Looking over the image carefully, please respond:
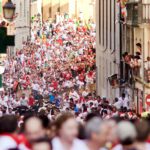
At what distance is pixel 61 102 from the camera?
40.5 m

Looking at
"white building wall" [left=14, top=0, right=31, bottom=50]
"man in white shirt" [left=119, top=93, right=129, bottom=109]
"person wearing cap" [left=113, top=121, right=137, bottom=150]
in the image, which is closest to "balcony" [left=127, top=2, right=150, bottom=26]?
"man in white shirt" [left=119, top=93, right=129, bottom=109]

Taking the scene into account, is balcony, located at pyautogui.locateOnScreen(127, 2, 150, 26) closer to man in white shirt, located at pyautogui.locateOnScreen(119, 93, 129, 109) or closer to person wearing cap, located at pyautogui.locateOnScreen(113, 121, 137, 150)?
man in white shirt, located at pyautogui.locateOnScreen(119, 93, 129, 109)

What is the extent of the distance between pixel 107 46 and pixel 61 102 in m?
6.79

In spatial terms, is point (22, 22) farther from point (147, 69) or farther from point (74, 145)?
point (74, 145)

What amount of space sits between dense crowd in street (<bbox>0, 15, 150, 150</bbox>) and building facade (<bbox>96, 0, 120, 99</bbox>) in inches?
30.4

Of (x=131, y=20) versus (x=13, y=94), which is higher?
(x=131, y=20)

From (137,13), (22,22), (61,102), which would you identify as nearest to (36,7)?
(22,22)

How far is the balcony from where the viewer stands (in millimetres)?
34625

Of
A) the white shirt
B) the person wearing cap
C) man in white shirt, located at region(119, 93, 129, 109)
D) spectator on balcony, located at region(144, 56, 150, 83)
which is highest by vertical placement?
the person wearing cap

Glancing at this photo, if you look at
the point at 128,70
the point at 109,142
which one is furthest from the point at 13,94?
the point at 109,142

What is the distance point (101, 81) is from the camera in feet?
160

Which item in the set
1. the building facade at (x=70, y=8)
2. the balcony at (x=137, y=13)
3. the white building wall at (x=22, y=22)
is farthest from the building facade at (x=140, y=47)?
the building facade at (x=70, y=8)

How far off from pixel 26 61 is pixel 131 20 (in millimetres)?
24980

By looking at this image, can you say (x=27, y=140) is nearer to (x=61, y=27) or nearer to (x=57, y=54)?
(x=57, y=54)
